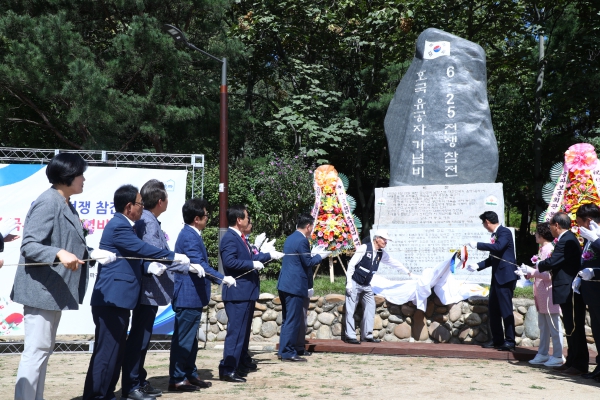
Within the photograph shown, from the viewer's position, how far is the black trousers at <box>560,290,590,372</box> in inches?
226

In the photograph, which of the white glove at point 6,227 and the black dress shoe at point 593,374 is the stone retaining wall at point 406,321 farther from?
the white glove at point 6,227

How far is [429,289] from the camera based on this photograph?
7.52 m

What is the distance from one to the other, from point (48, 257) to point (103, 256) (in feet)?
1.33

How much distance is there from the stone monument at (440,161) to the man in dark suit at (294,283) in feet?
8.59

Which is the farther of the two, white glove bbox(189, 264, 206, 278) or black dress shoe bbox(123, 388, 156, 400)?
white glove bbox(189, 264, 206, 278)

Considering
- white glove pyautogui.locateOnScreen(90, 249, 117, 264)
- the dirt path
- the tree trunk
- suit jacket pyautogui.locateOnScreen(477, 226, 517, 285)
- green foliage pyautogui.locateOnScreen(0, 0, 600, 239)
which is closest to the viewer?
white glove pyautogui.locateOnScreen(90, 249, 117, 264)

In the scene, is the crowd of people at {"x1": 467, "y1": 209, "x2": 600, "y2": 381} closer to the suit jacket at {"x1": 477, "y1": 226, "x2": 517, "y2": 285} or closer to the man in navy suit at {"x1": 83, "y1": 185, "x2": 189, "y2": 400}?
the suit jacket at {"x1": 477, "y1": 226, "x2": 517, "y2": 285}

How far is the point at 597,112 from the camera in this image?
16.7 metres

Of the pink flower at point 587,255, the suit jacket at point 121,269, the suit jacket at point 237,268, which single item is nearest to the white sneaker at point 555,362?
the pink flower at point 587,255

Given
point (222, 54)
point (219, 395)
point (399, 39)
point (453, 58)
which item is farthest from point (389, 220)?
point (399, 39)

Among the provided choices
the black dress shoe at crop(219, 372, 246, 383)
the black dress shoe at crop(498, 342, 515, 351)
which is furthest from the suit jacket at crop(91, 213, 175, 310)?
the black dress shoe at crop(498, 342, 515, 351)

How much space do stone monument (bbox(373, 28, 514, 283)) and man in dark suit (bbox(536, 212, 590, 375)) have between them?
2.67 meters

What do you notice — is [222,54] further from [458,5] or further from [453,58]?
[458,5]

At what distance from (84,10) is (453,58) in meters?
8.83
